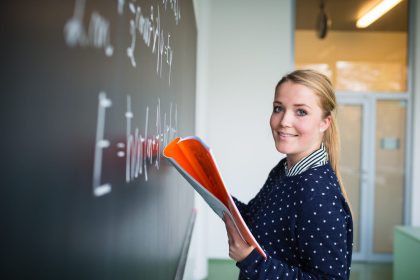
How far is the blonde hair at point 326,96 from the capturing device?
1.14m

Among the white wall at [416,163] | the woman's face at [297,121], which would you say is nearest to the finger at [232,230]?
the woman's face at [297,121]

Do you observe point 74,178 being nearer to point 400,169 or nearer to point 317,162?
point 317,162

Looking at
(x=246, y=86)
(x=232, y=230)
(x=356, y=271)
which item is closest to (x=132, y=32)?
(x=232, y=230)

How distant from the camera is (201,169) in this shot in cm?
78

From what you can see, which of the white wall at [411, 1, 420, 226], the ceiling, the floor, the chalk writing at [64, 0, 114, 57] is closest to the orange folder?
the chalk writing at [64, 0, 114, 57]

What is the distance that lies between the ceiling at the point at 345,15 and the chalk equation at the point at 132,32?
3984mm

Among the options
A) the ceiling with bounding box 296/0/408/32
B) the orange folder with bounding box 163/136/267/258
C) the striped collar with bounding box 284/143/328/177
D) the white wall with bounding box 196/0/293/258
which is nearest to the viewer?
the orange folder with bounding box 163/136/267/258

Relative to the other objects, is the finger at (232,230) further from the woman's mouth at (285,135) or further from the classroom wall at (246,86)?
the classroom wall at (246,86)

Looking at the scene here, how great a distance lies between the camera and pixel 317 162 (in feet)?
3.66

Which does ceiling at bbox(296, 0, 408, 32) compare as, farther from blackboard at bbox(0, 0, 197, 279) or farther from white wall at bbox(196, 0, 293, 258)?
blackboard at bbox(0, 0, 197, 279)

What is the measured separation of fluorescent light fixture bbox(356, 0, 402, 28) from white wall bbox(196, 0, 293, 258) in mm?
857

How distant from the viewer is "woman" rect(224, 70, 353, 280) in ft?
3.12

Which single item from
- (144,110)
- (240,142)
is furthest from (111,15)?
(240,142)

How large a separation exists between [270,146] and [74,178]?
426cm
